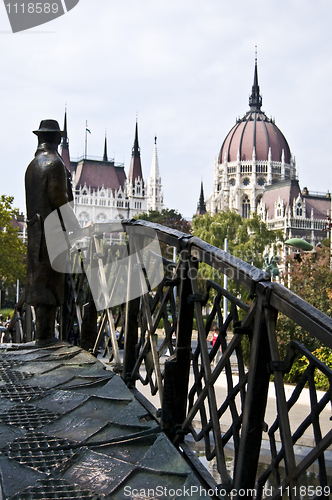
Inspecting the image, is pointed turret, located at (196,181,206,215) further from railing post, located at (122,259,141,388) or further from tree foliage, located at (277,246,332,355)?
railing post, located at (122,259,141,388)

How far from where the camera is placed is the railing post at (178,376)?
110 inches

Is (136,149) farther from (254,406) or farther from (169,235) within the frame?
(254,406)

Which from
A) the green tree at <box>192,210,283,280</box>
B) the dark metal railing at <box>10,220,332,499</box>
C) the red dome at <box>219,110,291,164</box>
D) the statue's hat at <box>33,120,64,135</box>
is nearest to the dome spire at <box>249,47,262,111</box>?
the red dome at <box>219,110,291,164</box>

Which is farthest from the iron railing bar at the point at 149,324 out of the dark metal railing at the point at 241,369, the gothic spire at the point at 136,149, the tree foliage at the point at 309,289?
the gothic spire at the point at 136,149

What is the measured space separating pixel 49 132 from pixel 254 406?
3917 millimetres

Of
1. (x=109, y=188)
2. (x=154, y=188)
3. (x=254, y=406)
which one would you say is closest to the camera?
(x=254, y=406)

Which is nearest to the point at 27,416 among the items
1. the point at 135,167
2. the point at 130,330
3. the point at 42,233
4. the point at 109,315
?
the point at 130,330

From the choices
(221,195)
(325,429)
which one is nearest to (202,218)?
(325,429)

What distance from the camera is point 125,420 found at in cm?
263

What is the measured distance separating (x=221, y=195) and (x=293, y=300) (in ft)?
429

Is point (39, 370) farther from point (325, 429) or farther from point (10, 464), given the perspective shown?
point (325, 429)

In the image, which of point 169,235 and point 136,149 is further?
point 136,149

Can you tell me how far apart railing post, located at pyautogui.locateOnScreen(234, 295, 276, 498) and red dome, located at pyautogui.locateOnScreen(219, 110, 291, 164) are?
132 m

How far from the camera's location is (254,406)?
2002 mm
